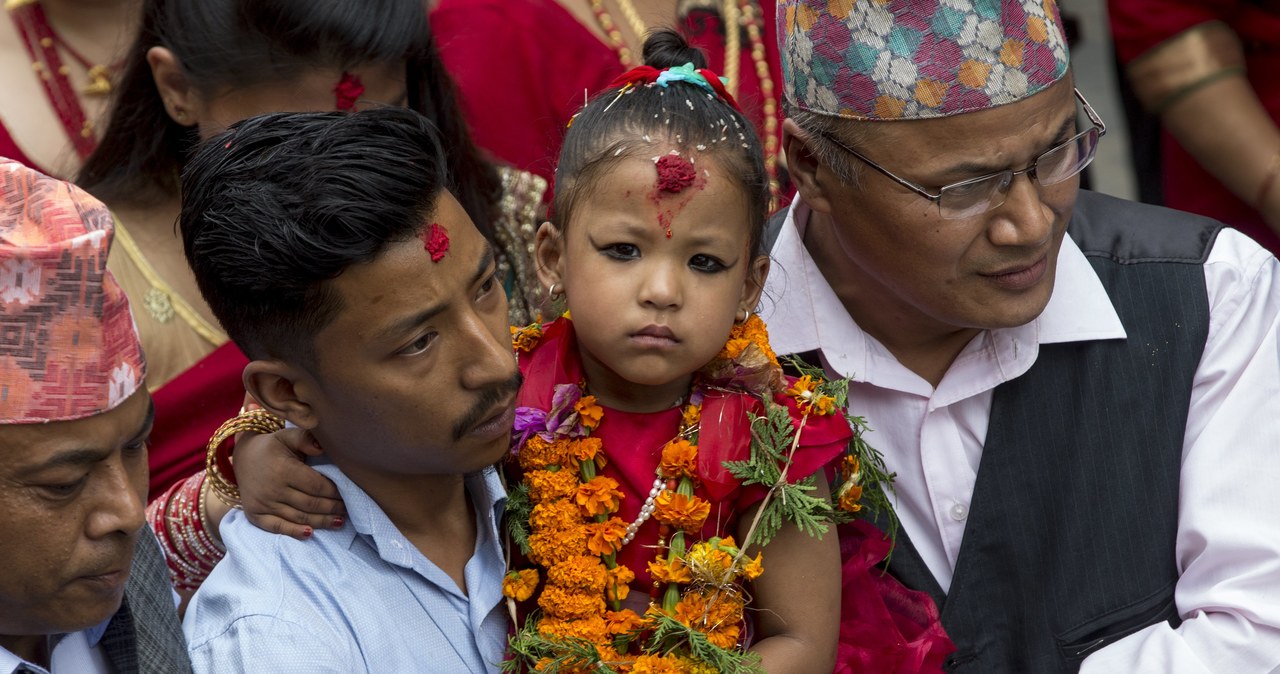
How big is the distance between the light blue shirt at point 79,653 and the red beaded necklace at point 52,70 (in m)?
1.84

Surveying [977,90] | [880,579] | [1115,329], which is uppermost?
[977,90]

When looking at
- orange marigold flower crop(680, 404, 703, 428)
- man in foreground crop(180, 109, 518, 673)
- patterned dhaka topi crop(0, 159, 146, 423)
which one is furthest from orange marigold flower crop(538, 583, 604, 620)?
patterned dhaka topi crop(0, 159, 146, 423)

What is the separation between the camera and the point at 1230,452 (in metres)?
2.81

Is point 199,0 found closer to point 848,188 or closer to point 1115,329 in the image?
point 848,188

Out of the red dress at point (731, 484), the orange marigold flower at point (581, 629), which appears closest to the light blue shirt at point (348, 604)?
the orange marigold flower at point (581, 629)

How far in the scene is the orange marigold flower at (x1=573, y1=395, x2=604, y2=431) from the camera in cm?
251

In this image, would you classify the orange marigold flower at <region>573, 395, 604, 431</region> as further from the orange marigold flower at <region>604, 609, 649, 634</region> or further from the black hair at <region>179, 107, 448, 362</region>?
the black hair at <region>179, 107, 448, 362</region>

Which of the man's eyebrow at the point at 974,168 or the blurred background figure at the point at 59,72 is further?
the blurred background figure at the point at 59,72

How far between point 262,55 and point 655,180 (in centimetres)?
119

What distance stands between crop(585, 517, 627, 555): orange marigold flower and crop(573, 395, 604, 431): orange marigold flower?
18 cm

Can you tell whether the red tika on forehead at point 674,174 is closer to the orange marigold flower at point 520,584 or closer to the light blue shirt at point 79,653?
the orange marigold flower at point 520,584

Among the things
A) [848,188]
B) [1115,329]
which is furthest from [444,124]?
[1115,329]

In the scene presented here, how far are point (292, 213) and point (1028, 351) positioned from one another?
1471mm

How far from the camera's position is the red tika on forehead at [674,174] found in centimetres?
238
